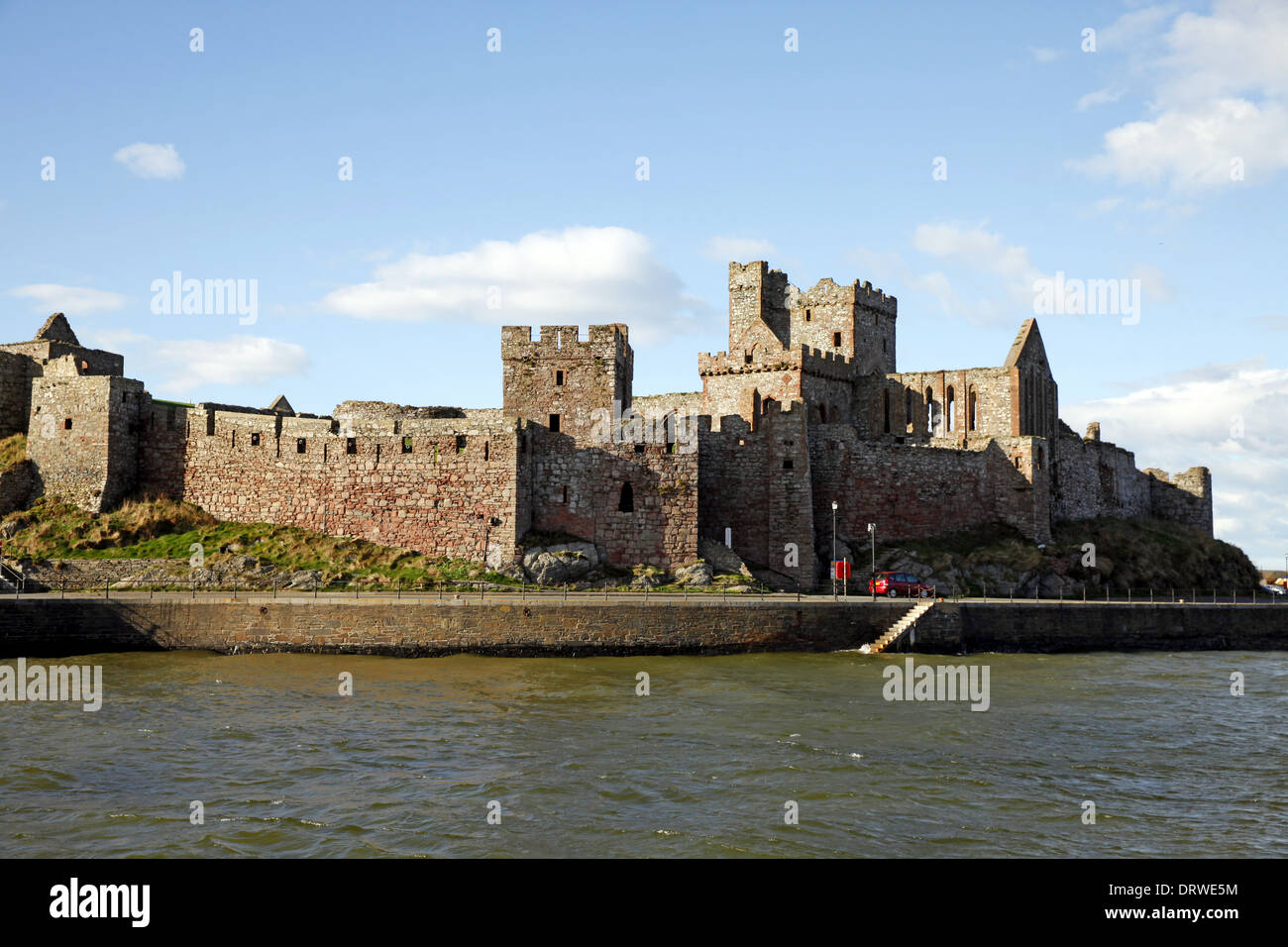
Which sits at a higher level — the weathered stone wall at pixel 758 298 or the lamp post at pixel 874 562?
the weathered stone wall at pixel 758 298

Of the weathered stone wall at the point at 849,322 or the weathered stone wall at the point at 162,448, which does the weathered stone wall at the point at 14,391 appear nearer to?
the weathered stone wall at the point at 162,448

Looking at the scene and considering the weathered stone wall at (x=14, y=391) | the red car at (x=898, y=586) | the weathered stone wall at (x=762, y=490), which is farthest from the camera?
the weathered stone wall at (x=14, y=391)

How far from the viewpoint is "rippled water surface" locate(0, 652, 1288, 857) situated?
17781mm

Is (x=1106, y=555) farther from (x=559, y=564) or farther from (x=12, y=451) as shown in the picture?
(x=12, y=451)

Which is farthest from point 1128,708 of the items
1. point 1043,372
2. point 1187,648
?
point 1043,372

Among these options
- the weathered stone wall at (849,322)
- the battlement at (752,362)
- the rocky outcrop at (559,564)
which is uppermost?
the weathered stone wall at (849,322)

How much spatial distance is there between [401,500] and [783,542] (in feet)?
60.5

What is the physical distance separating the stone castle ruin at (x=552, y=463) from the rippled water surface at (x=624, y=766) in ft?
41.0

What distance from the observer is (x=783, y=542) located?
163 feet

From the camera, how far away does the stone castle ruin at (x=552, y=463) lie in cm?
4625

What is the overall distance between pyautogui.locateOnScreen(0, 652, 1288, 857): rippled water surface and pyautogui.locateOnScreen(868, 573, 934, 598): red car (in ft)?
37.2

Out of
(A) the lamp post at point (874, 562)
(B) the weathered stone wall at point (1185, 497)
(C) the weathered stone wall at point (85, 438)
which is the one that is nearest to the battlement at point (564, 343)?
(A) the lamp post at point (874, 562)

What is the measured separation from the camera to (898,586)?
1816 inches

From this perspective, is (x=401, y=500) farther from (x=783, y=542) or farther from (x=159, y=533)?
(x=783, y=542)
